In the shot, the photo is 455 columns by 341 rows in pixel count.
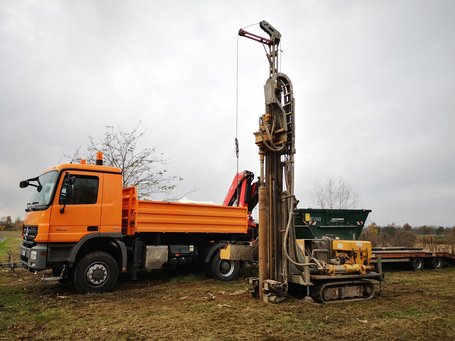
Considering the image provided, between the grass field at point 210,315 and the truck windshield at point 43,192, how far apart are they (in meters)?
1.98

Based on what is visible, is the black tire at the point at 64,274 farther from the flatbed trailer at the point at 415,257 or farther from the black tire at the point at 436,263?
the black tire at the point at 436,263

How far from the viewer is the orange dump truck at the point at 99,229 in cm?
812

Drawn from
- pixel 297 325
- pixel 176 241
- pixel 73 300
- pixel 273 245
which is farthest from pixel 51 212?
pixel 297 325

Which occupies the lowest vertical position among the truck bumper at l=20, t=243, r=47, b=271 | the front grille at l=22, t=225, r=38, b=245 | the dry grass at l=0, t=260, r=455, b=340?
the dry grass at l=0, t=260, r=455, b=340

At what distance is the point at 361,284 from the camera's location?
26.1 feet

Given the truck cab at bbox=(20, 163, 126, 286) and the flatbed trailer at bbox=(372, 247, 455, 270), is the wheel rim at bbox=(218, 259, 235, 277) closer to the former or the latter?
the truck cab at bbox=(20, 163, 126, 286)

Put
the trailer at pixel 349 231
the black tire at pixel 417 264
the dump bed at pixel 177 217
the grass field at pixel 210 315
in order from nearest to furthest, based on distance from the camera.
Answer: the grass field at pixel 210 315 → the dump bed at pixel 177 217 → the trailer at pixel 349 231 → the black tire at pixel 417 264

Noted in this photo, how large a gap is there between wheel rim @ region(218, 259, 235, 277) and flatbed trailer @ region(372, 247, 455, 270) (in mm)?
5085

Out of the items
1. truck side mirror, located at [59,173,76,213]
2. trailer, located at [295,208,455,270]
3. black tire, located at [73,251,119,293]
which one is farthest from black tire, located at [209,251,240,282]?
truck side mirror, located at [59,173,76,213]

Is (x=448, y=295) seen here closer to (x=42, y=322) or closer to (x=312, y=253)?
(x=312, y=253)

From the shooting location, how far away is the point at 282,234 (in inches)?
306

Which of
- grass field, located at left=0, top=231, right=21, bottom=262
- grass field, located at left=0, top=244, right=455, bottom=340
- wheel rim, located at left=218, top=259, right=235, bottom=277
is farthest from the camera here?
grass field, located at left=0, top=231, right=21, bottom=262

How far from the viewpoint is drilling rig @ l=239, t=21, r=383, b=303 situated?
7.42m

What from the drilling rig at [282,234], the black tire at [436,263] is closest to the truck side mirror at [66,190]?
the drilling rig at [282,234]
